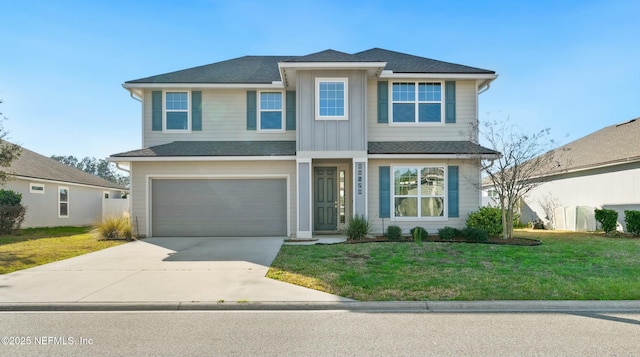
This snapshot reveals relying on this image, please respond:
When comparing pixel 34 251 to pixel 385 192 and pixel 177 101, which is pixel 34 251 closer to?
pixel 177 101

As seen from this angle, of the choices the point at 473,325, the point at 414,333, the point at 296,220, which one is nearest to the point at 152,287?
the point at 414,333

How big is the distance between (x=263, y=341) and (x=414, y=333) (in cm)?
182

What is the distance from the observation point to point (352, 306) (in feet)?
18.8

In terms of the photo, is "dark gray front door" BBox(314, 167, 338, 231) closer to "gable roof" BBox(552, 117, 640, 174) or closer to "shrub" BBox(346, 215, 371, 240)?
"shrub" BBox(346, 215, 371, 240)

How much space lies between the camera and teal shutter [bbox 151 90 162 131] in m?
14.7

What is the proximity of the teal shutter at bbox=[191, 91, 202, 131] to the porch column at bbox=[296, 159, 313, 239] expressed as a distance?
4602 mm

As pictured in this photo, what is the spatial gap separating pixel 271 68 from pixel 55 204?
15.7 m

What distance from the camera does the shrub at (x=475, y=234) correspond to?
38.7 ft

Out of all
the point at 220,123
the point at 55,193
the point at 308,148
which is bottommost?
the point at 55,193

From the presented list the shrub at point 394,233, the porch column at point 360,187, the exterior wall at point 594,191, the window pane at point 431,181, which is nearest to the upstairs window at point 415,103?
the window pane at point 431,181

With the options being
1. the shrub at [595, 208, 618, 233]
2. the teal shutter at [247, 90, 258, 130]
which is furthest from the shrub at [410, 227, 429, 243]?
the shrub at [595, 208, 618, 233]

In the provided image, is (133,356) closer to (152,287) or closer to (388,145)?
(152,287)

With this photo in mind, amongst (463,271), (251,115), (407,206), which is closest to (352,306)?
(463,271)

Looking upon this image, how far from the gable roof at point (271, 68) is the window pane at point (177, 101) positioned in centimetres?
50
